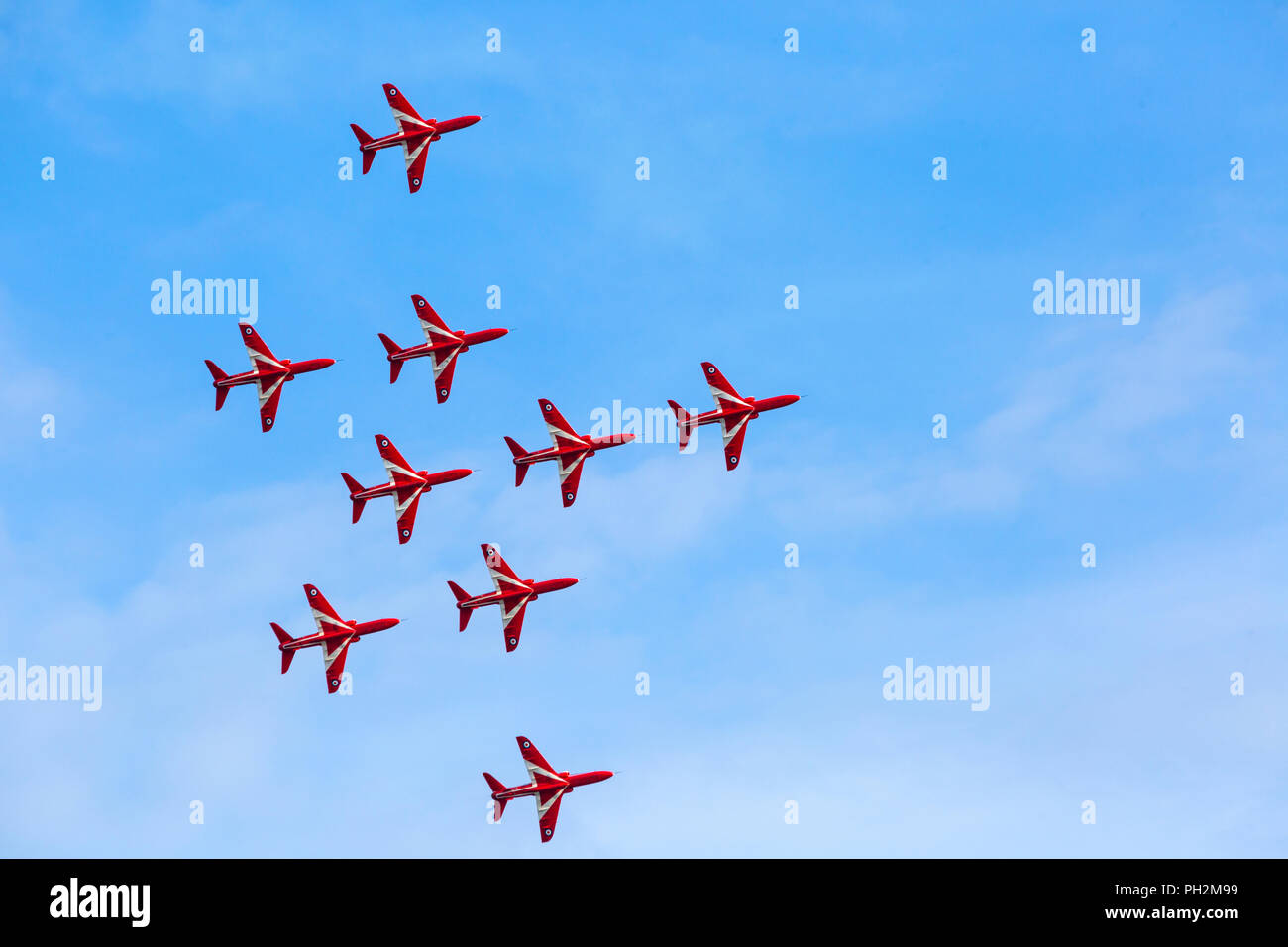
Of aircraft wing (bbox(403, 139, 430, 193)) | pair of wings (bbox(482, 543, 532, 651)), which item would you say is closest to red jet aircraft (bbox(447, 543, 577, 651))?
pair of wings (bbox(482, 543, 532, 651))

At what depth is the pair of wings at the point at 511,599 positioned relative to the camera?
566ft

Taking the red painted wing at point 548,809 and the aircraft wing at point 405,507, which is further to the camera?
the aircraft wing at point 405,507

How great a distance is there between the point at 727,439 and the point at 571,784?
3573 centimetres

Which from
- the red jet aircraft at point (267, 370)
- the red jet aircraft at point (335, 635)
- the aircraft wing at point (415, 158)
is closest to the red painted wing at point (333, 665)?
the red jet aircraft at point (335, 635)

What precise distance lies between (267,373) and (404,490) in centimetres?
1788

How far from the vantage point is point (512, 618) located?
567ft

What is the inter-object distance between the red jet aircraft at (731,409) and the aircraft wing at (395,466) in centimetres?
2877

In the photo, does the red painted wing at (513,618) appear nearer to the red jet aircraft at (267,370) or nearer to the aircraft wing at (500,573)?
the aircraft wing at (500,573)

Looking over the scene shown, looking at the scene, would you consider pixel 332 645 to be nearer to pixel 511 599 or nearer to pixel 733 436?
pixel 511 599

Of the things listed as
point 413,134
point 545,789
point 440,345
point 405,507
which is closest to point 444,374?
point 440,345

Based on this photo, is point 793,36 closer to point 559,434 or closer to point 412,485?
point 559,434

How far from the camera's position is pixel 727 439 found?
6781 inches
